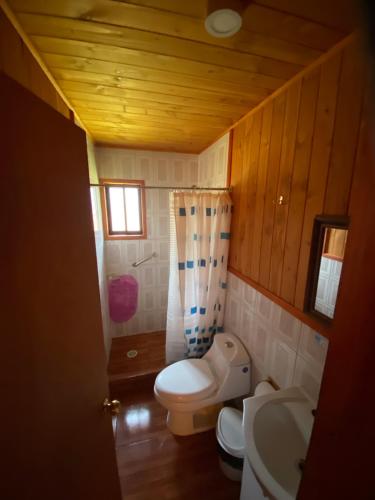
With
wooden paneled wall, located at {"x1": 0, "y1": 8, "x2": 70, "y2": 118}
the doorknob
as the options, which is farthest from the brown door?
wooden paneled wall, located at {"x1": 0, "y1": 8, "x2": 70, "y2": 118}

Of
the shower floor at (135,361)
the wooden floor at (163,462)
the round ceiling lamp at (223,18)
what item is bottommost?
the wooden floor at (163,462)

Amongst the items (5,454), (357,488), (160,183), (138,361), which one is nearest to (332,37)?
(357,488)

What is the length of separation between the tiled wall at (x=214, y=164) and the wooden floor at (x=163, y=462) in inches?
83.4

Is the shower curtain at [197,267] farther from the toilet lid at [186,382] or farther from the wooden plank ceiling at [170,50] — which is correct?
the wooden plank ceiling at [170,50]

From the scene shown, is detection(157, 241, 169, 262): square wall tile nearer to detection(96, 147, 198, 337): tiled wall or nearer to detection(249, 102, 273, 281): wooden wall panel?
detection(96, 147, 198, 337): tiled wall

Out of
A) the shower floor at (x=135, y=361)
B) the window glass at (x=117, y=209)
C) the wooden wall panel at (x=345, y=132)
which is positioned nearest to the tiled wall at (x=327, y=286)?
the wooden wall panel at (x=345, y=132)

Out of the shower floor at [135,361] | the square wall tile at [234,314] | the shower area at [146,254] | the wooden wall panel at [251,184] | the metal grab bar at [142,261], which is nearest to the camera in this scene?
the wooden wall panel at [251,184]

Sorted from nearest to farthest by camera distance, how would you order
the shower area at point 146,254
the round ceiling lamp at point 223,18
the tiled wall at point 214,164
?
1. the round ceiling lamp at point 223,18
2. the tiled wall at point 214,164
3. the shower area at point 146,254

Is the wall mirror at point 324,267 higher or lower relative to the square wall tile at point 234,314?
higher

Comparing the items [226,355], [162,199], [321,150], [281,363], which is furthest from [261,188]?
[162,199]

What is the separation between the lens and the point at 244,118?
1.41 m

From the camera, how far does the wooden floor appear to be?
1236mm

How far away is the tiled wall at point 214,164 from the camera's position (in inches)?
69.2

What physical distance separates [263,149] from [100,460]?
1749mm
